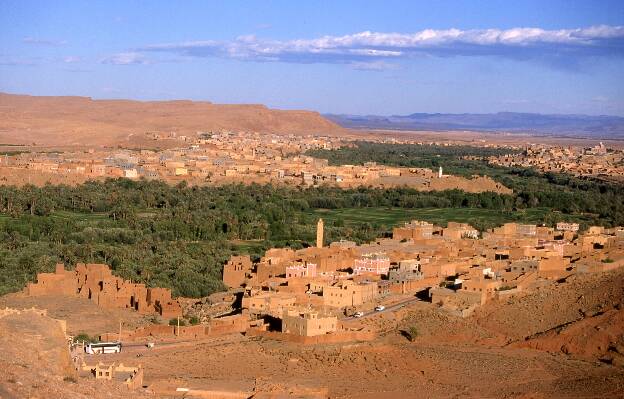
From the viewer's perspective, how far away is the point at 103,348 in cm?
2598

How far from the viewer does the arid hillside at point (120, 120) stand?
13000cm

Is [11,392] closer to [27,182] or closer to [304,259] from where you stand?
[304,259]

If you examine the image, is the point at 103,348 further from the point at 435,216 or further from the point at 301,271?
the point at 435,216

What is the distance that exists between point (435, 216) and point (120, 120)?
109979 millimetres

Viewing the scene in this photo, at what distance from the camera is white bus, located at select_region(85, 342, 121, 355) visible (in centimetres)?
2572

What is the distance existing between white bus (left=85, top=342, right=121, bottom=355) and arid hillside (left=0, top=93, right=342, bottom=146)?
96538mm

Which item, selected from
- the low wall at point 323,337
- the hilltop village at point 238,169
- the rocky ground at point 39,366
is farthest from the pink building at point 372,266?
the hilltop village at point 238,169

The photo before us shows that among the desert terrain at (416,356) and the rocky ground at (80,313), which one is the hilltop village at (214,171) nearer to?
the rocky ground at (80,313)

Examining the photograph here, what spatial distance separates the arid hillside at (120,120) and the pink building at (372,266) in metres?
88.0

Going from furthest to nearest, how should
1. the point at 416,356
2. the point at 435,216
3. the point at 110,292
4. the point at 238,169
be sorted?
the point at 238,169
the point at 435,216
the point at 110,292
the point at 416,356

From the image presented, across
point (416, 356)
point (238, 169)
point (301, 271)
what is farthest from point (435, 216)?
point (416, 356)

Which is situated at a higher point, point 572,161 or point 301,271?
point 301,271

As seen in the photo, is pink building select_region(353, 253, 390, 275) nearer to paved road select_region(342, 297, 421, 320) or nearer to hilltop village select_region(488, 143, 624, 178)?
paved road select_region(342, 297, 421, 320)

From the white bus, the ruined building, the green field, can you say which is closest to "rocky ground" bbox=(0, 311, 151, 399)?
the white bus
